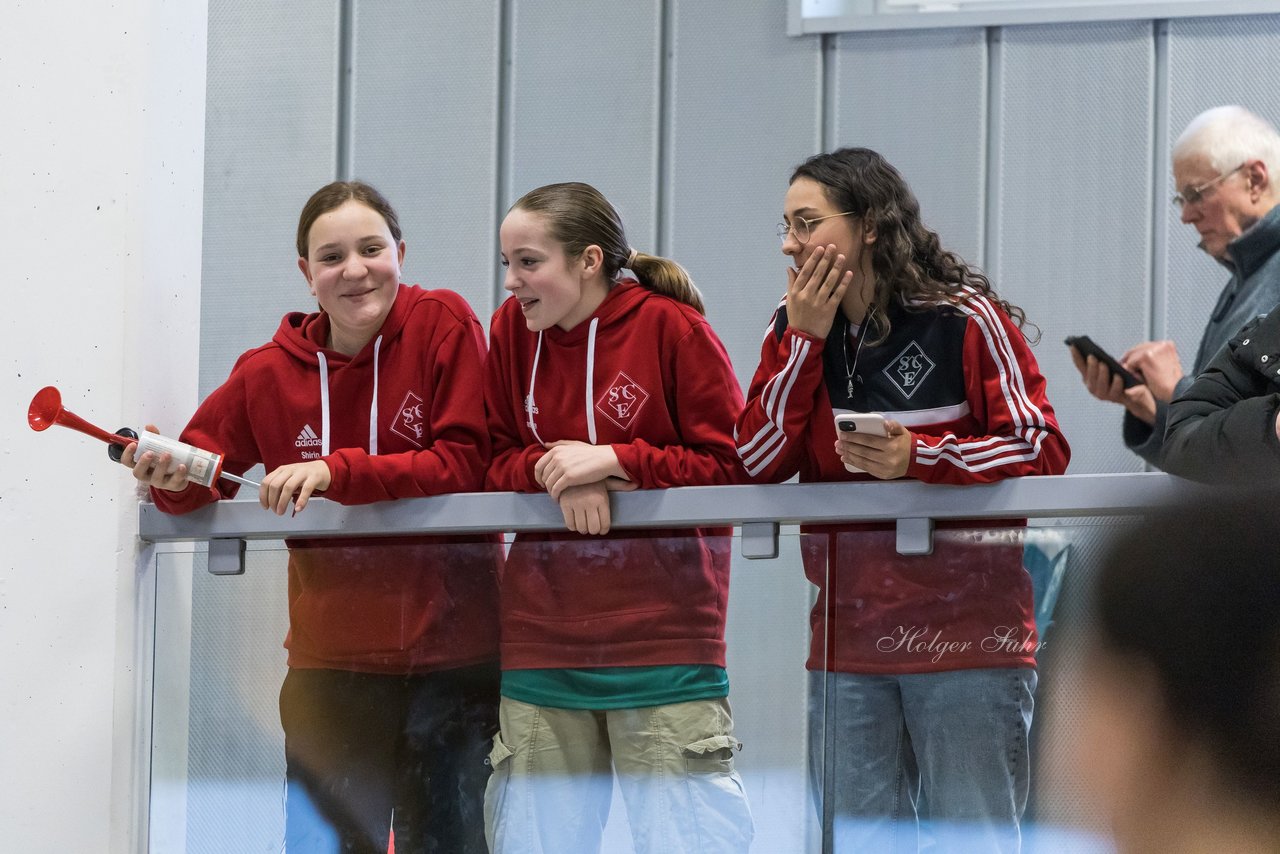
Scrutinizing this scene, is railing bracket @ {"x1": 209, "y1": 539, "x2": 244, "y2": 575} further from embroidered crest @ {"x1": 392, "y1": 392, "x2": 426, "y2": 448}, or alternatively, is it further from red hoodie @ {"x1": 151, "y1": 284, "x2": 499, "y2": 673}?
embroidered crest @ {"x1": 392, "y1": 392, "x2": 426, "y2": 448}

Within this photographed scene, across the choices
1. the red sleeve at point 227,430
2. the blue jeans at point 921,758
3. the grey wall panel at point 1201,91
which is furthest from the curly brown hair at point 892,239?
the grey wall panel at point 1201,91

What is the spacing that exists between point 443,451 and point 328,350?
376 mm

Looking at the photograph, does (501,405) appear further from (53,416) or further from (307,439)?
(53,416)

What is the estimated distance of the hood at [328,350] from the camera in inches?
112

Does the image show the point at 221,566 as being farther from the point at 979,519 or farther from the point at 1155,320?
the point at 1155,320

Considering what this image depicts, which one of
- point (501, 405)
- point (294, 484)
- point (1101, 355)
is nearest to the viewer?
point (294, 484)

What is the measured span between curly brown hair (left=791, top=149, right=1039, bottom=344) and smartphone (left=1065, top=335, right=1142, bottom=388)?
0.79ft

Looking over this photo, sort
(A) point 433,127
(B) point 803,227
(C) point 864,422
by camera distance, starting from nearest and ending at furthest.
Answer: (C) point 864,422 < (B) point 803,227 < (A) point 433,127

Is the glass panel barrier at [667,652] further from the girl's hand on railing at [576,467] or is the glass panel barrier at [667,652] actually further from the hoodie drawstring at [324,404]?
the hoodie drawstring at [324,404]

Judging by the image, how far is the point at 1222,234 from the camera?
129 inches

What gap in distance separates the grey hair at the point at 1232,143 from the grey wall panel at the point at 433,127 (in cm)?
246

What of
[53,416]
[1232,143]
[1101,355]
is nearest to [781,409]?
[1101,355]

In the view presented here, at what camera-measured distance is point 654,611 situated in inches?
98.0

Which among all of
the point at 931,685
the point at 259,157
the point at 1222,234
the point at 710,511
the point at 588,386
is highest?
the point at 259,157
